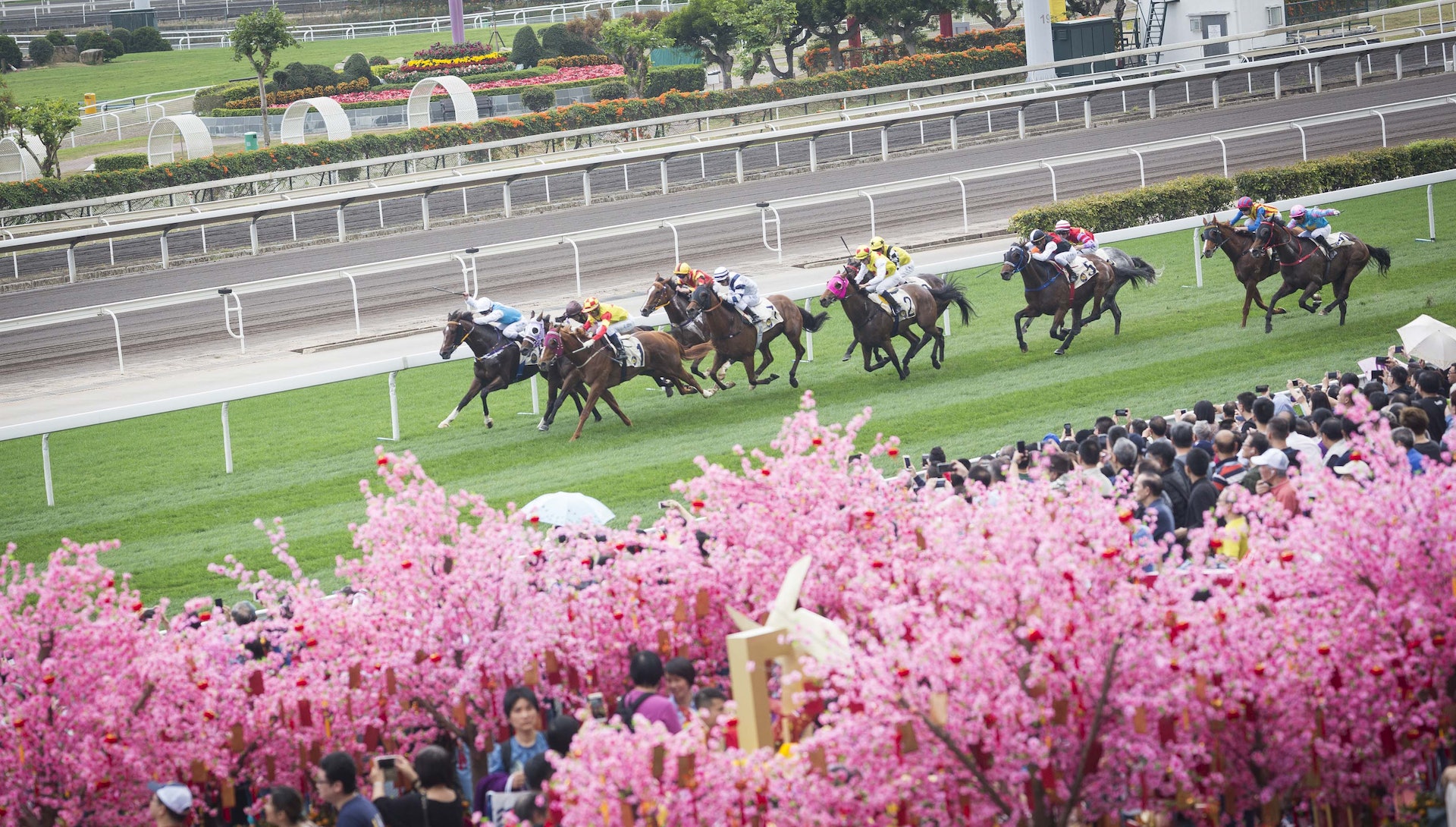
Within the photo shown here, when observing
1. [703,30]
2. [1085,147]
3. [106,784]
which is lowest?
[106,784]

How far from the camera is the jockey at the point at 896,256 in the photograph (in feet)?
43.5

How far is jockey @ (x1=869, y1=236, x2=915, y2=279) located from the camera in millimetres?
13273

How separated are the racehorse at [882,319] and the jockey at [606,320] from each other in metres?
1.80

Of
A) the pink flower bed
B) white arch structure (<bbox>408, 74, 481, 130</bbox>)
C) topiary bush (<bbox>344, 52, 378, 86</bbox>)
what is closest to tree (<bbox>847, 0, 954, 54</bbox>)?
the pink flower bed

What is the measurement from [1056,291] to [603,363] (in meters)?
4.25

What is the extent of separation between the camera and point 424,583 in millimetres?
5617

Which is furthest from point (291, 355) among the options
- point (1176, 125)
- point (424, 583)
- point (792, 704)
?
point (1176, 125)

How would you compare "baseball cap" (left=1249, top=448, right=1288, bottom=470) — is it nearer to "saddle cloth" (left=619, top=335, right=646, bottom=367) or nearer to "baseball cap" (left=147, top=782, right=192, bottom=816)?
"baseball cap" (left=147, top=782, right=192, bottom=816)

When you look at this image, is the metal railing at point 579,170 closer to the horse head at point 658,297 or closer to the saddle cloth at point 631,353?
the horse head at point 658,297

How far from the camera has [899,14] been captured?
39.0 meters

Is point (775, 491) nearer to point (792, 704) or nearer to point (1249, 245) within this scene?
point (792, 704)

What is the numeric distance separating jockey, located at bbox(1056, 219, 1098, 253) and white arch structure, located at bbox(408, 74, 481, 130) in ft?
68.3

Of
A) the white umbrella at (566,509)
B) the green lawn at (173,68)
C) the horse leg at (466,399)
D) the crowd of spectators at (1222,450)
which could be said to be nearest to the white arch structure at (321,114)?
the green lawn at (173,68)

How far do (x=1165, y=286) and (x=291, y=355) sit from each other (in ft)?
30.8
